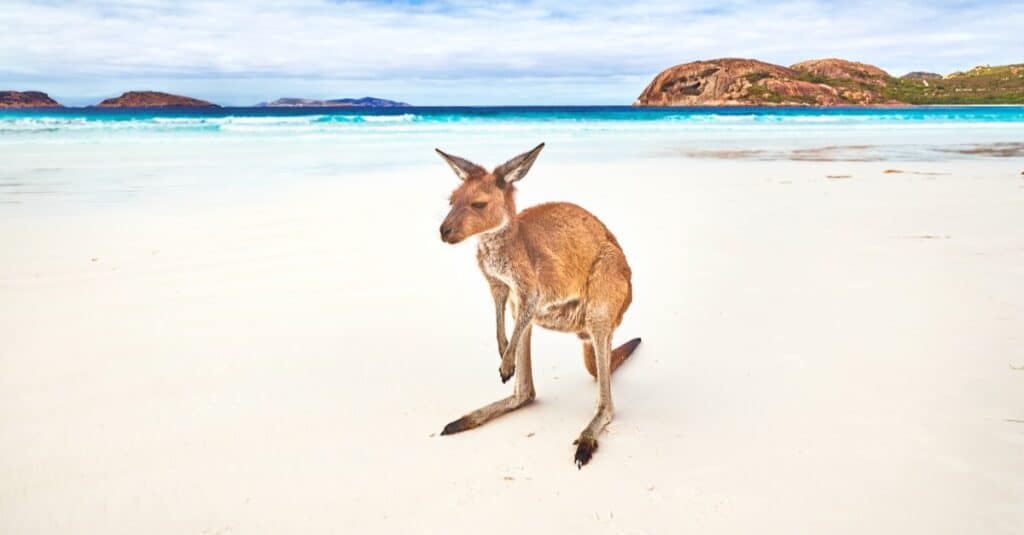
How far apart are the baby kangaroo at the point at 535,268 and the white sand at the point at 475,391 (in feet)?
0.61

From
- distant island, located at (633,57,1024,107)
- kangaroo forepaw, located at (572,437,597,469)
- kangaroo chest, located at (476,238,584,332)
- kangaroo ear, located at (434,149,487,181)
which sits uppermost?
distant island, located at (633,57,1024,107)

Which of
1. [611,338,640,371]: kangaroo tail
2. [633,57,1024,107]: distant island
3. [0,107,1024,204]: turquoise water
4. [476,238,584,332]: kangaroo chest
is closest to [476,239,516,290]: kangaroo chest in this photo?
[476,238,584,332]: kangaroo chest

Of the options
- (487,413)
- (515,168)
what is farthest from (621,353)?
(515,168)

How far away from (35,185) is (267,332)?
23.7 feet

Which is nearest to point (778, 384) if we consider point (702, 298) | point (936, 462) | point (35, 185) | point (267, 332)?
point (936, 462)

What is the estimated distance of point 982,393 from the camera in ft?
9.09

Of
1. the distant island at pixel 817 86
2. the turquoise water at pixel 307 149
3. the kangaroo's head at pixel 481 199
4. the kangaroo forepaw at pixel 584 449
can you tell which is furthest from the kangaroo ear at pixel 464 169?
the distant island at pixel 817 86

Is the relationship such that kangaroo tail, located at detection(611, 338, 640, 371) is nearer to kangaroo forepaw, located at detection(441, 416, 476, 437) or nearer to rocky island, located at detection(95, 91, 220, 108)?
kangaroo forepaw, located at detection(441, 416, 476, 437)

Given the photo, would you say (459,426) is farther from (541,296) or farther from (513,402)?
(541,296)

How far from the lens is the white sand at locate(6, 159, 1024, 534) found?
6.80 feet

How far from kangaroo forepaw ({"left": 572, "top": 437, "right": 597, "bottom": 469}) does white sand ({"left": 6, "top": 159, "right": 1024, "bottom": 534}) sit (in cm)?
4

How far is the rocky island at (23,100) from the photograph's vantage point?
52.8m

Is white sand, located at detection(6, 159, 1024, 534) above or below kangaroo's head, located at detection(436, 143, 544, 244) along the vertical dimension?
below

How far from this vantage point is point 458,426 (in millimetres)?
2547
